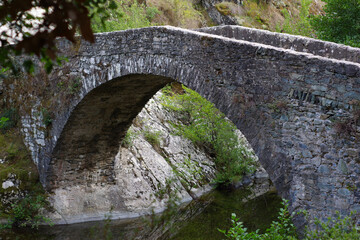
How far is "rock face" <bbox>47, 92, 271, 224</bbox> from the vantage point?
1066 centimetres

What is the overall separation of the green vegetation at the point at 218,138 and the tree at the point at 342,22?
4622 millimetres

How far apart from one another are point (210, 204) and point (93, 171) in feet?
12.4

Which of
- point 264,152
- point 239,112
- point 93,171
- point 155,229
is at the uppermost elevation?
point 239,112

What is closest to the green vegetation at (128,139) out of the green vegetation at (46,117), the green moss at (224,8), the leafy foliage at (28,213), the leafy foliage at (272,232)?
the green vegetation at (46,117)

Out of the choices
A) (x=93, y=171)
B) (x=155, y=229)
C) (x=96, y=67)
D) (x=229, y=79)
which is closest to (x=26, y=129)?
(x=93, y=171)

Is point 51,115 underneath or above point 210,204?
above

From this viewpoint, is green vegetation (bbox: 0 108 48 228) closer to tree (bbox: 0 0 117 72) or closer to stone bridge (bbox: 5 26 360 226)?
stone bridge (bbox: 5 26 360 226)

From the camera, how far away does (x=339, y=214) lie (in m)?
4.60

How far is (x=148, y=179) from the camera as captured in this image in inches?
462

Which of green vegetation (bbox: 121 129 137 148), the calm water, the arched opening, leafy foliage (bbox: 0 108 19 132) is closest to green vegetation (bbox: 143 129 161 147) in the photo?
the arched opening

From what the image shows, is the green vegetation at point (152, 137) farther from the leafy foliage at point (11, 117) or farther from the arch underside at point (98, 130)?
the leafy foliage at point (11, 117)

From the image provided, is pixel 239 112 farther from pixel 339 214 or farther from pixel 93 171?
pixel 93 171

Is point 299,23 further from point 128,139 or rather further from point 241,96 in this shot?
point 241,96

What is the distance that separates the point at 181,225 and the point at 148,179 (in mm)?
2018
